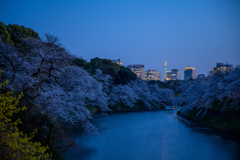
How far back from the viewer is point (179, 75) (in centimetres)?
18225

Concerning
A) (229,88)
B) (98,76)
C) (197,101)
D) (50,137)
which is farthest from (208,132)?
(98,76)

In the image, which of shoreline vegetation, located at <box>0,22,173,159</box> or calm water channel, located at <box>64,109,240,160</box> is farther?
calm water channel, located at <box>64,109,240,160</box>

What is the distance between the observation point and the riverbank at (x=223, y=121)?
17094mm

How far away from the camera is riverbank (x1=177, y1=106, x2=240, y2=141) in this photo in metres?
17.1

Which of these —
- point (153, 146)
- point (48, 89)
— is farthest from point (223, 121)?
point (48, 89)

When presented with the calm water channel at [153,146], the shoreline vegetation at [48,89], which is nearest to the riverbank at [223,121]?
the calm water channel at [153,146]

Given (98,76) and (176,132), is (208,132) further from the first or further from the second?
(98,76)

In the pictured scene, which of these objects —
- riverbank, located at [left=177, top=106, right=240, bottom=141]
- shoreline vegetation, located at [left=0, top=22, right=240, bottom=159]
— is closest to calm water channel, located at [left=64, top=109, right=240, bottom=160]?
riverbank, located at [left=177, top=106, right=240, bottom=141]

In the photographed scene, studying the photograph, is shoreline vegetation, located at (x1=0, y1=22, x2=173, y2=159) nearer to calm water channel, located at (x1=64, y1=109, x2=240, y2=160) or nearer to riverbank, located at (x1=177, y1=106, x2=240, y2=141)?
calm water channel, located at (x1=64, y1=109, x2=240, y2=160)

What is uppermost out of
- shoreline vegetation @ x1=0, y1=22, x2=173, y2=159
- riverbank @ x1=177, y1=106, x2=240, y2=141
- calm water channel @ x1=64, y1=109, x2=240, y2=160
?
shoreline vegetation @ x1=0, y1=22, x2=173, y2=159

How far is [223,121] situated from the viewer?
19.7 m

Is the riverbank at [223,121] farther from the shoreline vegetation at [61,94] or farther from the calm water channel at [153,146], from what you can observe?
the calm water channel at [153,146]

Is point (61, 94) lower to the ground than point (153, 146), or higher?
higher

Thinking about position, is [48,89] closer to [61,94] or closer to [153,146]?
[61,94]
